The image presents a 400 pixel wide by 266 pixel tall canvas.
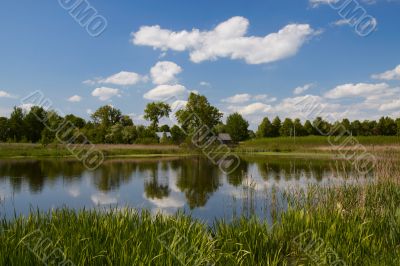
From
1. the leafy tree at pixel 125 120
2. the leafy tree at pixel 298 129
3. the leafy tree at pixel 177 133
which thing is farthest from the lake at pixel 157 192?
the leafy tree at pixel 298 129

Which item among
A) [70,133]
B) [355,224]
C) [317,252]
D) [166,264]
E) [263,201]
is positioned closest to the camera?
[166,264]

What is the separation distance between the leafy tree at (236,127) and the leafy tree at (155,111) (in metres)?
14.9

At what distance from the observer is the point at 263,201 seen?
12.0m

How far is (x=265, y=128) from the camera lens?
78.7m

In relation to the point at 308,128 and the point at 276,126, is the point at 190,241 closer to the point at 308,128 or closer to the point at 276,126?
the point at 276,126

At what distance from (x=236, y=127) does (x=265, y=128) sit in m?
6.81

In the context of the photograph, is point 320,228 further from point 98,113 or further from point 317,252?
point 98,113

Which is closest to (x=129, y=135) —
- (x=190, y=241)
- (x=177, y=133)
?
(x=177, y=133)

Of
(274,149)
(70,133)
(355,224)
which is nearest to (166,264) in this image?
(355,224)

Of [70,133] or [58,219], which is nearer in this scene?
[58,219]

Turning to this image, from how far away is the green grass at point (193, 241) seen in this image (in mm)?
4637

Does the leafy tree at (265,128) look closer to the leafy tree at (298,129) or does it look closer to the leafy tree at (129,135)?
the leafy tree at (298,129)

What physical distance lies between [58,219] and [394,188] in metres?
8.05

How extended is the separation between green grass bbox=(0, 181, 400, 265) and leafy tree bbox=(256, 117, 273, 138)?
2830 inches
